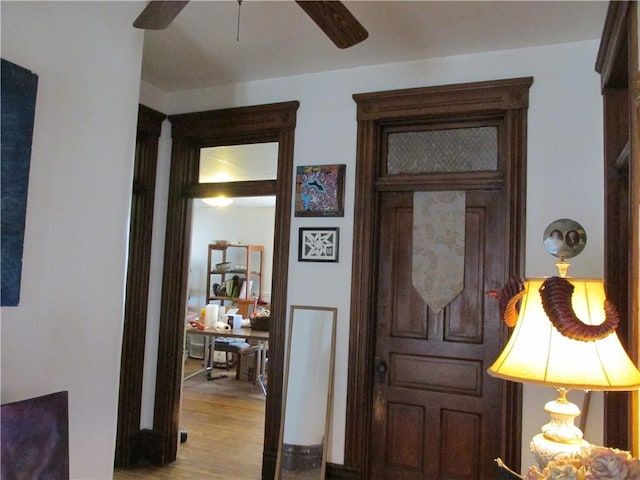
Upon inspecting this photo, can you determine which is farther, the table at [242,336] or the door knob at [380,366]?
the table at [242,336]

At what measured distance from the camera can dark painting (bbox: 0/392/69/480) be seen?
1.68 meters

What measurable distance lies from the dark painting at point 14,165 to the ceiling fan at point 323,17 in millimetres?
527

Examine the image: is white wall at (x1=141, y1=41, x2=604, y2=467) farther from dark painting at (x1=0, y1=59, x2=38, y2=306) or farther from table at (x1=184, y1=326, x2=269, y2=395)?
table at (x1=184, y1=326, x2=269, y2=395)

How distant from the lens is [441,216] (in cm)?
318

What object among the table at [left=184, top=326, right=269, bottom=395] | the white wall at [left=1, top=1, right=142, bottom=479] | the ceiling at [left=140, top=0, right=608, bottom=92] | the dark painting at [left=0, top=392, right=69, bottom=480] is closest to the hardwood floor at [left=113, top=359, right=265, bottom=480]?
the table at [left=184, top=326, right=269, bottom=395]

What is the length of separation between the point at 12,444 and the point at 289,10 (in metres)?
2.32

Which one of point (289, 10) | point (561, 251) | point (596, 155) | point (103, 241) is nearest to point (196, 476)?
point (103, 241)

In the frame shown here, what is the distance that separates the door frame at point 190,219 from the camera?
3.42 meters

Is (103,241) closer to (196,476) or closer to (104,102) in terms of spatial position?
(104,102)

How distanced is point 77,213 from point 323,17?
135 centimetres

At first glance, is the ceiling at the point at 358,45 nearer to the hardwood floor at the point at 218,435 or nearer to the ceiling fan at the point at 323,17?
the ceiling fan at the point at 323,17

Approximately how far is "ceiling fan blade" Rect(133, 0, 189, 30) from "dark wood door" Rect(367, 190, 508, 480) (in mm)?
1920

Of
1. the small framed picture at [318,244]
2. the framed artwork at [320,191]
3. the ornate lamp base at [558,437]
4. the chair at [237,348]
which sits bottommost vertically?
the chair at [237,348]


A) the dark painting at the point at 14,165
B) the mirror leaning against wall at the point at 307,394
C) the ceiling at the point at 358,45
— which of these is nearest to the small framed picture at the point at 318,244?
the mirror leaning against wall at the point at 307,394
